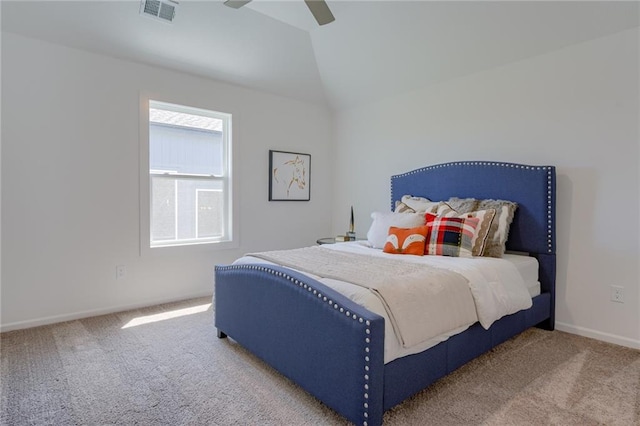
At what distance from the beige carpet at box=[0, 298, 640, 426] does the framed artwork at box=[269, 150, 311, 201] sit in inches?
81.7

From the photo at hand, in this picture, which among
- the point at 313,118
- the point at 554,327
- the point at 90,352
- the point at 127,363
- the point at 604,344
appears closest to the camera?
the point at 127,363

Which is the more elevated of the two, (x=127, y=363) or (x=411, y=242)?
(x=411, y=242)

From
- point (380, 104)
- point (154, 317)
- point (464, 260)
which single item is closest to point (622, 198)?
point (464, 260)

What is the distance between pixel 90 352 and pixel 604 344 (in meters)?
3.69

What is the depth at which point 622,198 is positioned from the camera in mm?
2584

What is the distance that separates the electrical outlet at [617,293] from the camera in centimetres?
262

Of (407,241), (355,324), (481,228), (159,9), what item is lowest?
(355,324)

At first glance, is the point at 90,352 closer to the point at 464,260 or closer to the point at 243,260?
the point at 243,260

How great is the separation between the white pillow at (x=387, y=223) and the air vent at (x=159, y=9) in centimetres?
248

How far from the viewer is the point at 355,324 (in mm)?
1554

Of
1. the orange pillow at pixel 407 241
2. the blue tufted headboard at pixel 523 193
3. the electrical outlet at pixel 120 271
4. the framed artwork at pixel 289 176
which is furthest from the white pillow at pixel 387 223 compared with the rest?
the electrical outlet at pixel 120 271

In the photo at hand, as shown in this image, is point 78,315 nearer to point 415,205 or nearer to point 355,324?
point 355,324

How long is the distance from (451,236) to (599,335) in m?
1.37

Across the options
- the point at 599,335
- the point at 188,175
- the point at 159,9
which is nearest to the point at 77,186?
the point at 188,175
